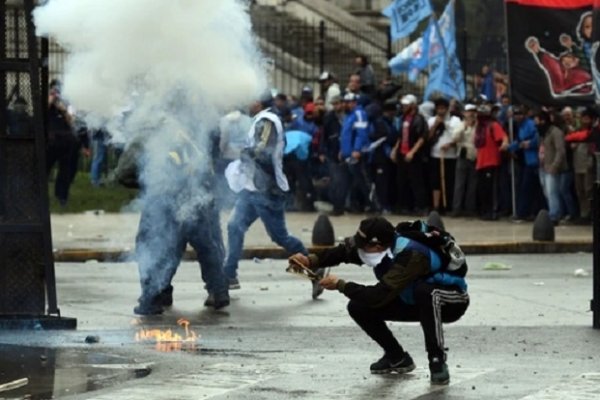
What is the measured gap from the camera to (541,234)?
22.9 metres

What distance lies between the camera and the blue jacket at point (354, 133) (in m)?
28.1

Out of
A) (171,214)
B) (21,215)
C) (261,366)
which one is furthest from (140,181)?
(261,366)

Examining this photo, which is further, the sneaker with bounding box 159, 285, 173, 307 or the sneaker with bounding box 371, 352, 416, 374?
the sneaker with bounding box 159, 285, 173, 307

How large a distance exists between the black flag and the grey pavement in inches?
285

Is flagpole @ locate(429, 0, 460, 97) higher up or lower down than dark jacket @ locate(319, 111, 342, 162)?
higher up

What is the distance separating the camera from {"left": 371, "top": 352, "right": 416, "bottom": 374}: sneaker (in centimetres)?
1189

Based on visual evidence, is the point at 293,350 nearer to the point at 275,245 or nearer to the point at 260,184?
the point at 260,184

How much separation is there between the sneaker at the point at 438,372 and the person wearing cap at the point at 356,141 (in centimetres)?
1663

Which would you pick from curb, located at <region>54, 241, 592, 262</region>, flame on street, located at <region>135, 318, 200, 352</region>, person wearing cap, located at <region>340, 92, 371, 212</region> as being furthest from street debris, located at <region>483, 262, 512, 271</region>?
person wearing cap, located at <region>340, 92, 371, 212</region>

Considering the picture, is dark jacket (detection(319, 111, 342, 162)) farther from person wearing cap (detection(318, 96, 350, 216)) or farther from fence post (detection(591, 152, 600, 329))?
fence post (detection(591, 152, 600, 329))

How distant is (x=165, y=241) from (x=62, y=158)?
47.8 feet

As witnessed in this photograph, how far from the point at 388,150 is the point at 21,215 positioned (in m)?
14.6

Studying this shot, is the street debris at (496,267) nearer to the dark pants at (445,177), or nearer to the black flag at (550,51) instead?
the black flag at (550,51)

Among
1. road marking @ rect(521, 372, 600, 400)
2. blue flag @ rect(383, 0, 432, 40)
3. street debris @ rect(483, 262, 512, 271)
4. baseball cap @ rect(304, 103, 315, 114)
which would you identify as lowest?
street debris @ rect(483, 262, 512, 271)
